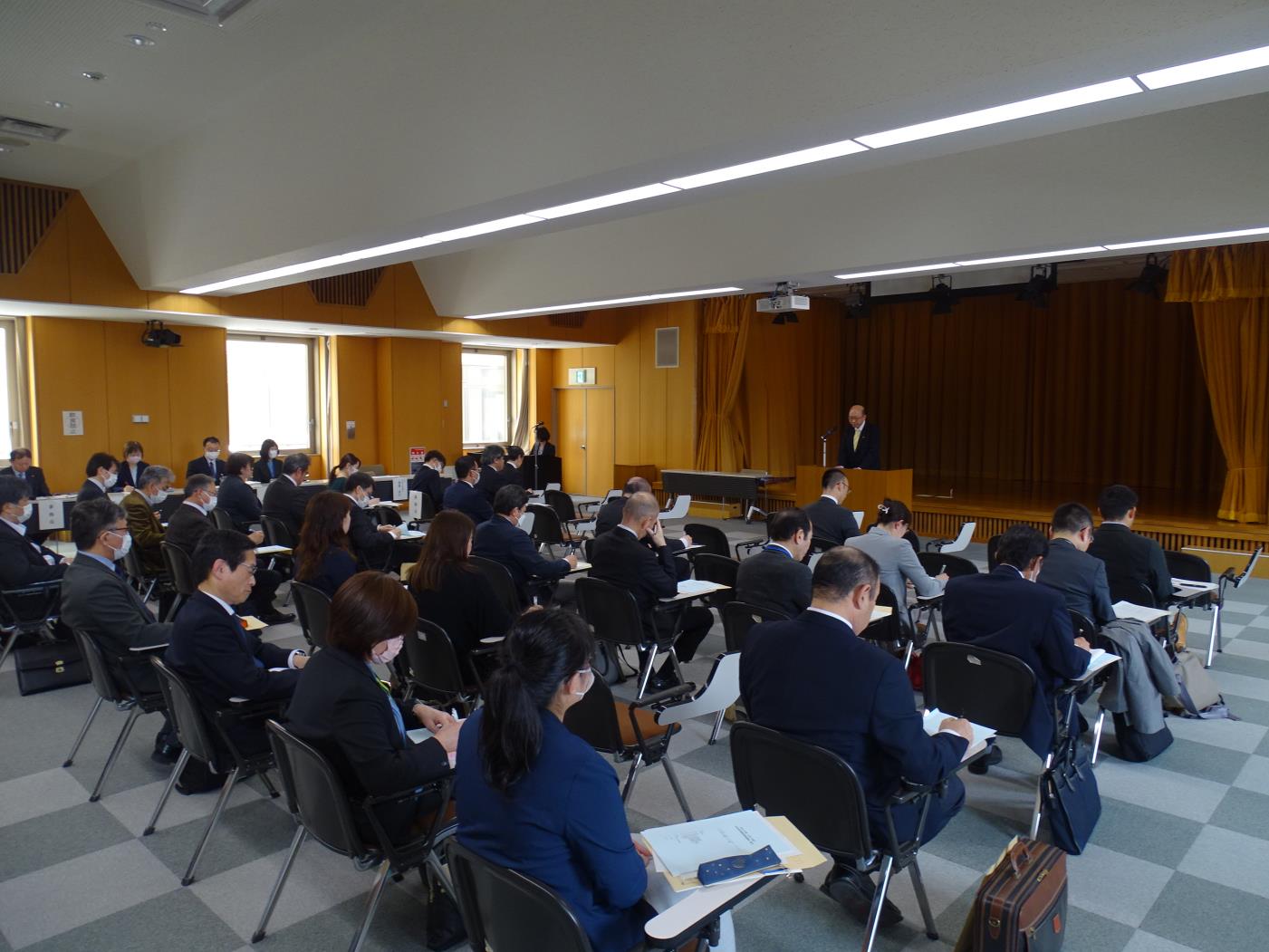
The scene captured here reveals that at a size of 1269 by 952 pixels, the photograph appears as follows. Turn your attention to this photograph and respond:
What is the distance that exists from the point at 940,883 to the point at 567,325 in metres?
11.9

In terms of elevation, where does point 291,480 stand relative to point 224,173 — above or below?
below

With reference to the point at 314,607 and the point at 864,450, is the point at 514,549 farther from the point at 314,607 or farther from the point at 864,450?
the point at 864,450

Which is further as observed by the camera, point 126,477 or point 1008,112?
point 126,477

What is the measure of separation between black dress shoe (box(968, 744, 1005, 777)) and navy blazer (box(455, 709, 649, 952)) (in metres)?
2.79

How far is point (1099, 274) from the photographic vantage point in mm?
13242

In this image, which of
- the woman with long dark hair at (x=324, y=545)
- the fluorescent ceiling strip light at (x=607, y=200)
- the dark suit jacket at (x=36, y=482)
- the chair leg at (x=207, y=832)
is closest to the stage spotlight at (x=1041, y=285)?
the fluorescent ceiling strip light at (x=607, y=200)

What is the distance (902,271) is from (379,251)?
4.78m

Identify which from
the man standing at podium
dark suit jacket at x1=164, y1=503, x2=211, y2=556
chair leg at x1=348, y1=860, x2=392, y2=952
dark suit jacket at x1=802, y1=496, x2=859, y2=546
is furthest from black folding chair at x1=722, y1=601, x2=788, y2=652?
the man standing at podium

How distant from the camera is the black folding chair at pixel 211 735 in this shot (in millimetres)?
3135

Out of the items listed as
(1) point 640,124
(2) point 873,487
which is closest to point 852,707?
(1) point 640,124

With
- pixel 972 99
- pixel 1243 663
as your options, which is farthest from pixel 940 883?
pixel 1243 663

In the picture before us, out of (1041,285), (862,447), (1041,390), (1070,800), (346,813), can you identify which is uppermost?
(1041,285)

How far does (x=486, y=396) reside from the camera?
1541 centimetres

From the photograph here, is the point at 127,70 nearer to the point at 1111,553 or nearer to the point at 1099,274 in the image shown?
the point at 1111,553
